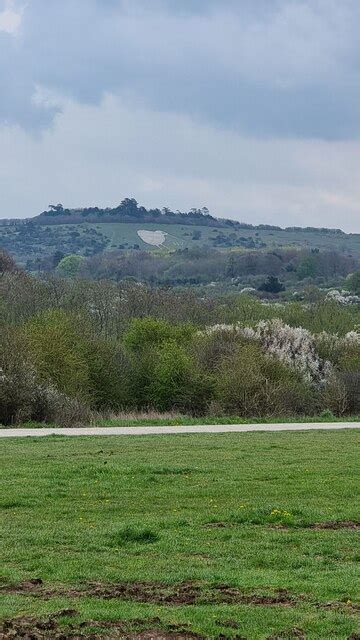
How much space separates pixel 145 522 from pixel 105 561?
2240 millimetres

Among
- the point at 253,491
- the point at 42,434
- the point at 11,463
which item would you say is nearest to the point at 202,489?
the point at 253,491

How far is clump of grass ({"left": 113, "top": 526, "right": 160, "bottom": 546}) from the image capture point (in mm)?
12287

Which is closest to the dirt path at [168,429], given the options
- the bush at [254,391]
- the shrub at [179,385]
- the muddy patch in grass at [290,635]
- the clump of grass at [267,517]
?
the bush at [254,391]

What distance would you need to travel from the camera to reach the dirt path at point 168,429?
2711 centimetres

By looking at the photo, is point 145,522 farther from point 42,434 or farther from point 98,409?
point 98,409

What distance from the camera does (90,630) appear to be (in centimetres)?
833

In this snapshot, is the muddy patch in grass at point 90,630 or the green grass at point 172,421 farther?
the green grass at point 172,421

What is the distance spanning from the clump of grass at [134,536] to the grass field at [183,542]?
18 millimetres

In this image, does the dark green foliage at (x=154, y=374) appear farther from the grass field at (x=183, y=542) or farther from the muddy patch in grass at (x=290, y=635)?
the muddy patch in grass at (x=290, y=635)

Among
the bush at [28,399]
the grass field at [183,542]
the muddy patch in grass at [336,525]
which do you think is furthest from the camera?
the bush at [28,399]

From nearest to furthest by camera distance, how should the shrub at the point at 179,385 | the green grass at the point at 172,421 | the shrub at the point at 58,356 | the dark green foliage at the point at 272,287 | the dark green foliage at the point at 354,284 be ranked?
the green grass at the point at 172,421, the shrub at the point at 58,356, the shrub at the point at 179,385, the dark green foliage at the point at 354,284, the dark green foliage at the point at 272,287

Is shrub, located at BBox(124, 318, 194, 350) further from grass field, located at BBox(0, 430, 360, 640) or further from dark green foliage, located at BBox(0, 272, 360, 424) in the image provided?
grass field, located at BBox(0, 430, 360, 640)

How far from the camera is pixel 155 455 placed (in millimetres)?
21172

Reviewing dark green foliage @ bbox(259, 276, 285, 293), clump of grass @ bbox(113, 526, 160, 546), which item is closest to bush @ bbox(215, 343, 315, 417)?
clump of grass @ bbox(113, 526, 160, 546)
